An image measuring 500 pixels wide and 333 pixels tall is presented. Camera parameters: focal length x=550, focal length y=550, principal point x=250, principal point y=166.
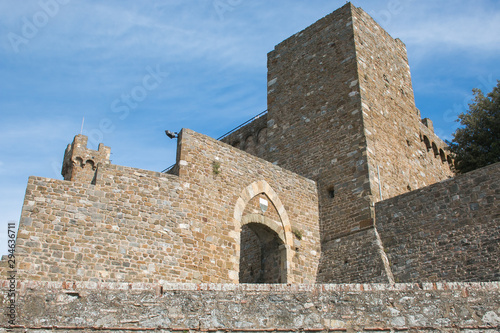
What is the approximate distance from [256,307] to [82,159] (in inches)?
928

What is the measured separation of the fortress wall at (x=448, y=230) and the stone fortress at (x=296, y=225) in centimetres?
3

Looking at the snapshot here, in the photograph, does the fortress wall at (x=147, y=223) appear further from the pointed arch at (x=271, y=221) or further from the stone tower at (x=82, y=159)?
the stone tower at (x=82, y=159)

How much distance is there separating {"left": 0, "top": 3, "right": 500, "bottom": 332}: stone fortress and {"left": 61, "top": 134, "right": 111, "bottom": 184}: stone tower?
995cm

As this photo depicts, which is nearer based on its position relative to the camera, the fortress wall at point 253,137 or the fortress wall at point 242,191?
the fortress wall at point 242,191

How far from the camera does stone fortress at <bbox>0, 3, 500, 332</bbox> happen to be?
602cm

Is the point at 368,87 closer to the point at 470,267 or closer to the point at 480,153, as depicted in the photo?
the point at 480,153

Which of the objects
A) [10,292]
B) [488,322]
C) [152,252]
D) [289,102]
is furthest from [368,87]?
[10,292]

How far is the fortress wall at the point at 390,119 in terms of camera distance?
1669 centimetres

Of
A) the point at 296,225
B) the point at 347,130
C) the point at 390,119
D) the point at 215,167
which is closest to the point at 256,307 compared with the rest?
the point at 215,167

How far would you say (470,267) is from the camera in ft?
41.1

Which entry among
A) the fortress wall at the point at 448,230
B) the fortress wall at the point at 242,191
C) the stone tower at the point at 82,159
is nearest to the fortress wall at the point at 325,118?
the fortress wall at the point at 242,191

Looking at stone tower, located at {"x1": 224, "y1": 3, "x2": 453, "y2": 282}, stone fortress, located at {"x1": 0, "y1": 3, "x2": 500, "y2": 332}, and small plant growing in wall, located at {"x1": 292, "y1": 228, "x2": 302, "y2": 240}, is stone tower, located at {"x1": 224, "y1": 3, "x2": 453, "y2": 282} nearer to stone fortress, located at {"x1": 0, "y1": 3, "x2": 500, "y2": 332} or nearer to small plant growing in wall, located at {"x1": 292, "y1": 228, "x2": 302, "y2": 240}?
stone fortress, located at {"x1": 0, "y1": 3, "x2": 500, "y2": 332}

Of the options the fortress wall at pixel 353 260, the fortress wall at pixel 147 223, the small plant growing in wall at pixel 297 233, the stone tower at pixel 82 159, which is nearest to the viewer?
the fortress wall at pixel 147 223

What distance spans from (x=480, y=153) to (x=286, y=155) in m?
6.98
